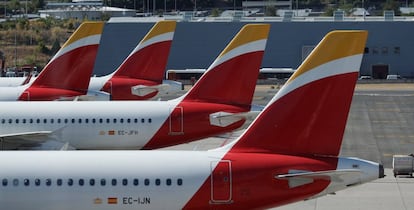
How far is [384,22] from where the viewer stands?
323 ft

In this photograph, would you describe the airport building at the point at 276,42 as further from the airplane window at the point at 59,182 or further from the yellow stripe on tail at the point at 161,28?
the airplane window at the point at 59,182

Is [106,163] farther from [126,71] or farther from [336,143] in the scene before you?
[126,71]

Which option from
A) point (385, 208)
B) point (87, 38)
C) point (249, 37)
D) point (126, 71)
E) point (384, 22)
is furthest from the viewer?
point (384, 22)

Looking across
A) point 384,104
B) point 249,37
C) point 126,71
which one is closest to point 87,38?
point 126,71

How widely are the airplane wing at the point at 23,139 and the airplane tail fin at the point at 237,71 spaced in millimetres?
5085

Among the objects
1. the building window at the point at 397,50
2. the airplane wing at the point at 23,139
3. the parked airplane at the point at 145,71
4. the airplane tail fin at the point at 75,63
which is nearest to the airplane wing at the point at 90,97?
the airplane tail fin at the point at 75,63

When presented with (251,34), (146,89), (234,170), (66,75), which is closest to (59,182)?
(234,170)

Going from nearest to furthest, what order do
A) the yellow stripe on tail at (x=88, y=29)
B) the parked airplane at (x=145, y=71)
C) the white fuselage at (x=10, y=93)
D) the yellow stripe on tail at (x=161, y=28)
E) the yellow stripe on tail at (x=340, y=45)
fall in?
the yellow stripe on tail at (x=340, y=45), the white fuselage at (x=10, y=93), the yellow stripe on tail at (x=88, y=29), the yellow stripe on tail at (x=161, y=28), the parked airplane at (x=145, y=71)

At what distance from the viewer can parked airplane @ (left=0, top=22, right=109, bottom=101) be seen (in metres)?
39.4

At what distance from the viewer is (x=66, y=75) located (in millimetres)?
39875

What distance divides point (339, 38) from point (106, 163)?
5.67 m

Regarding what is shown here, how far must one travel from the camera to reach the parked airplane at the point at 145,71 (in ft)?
141

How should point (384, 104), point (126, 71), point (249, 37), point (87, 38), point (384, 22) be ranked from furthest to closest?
point (384, 22), point (384, 104), point (126, 71), point (87, 38), point (249, 37)

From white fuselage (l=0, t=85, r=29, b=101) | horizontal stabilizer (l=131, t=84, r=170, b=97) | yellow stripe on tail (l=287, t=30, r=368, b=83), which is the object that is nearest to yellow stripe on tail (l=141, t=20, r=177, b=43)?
horizontal stabilizer (l=131, t=84, r=170, b=97)
